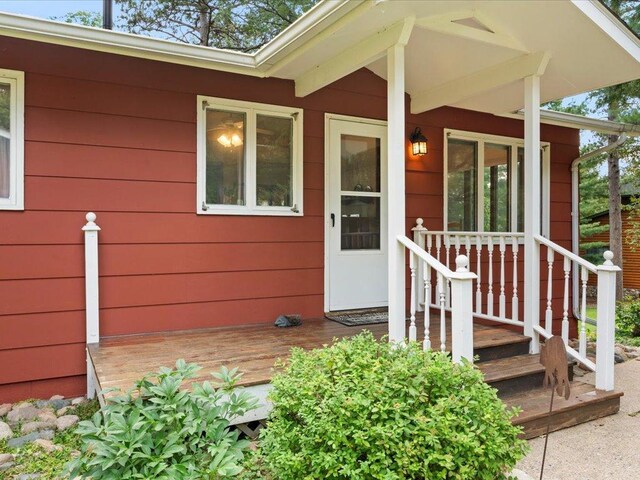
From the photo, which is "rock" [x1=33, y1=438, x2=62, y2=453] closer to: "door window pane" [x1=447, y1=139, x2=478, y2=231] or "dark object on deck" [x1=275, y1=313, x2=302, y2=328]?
"dark object on deck" [x1=275, y1=313, x2=302, y2=328]

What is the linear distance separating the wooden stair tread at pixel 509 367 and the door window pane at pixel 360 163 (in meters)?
2.06

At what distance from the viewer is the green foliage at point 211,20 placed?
26.3ft

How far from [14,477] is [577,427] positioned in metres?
3.29

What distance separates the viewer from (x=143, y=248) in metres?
3.64

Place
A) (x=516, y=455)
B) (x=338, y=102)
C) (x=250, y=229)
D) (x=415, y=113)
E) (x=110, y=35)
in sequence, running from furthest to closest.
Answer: (x=415, y=113) → (x=338, y=102) → (x=250, y=229) → (x=110, y=35) → (x=516, y=455)

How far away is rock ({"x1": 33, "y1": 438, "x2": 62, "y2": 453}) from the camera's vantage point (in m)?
2.57

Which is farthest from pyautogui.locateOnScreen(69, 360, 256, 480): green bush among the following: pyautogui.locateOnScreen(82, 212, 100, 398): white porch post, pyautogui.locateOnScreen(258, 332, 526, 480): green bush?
pyautogui.locateOnScreen(82, 212, 100, 398): white porch post

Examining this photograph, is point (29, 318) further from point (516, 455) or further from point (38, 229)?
point (516, 455)

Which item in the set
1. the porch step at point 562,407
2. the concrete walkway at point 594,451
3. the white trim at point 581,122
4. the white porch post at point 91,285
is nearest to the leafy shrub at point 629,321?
→ the white trim at point 581,122

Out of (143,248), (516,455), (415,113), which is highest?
(415,113)

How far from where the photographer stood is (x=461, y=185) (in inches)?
203

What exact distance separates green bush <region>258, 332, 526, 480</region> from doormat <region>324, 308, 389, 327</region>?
6.87 ft

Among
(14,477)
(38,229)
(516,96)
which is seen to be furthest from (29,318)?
(516,96)

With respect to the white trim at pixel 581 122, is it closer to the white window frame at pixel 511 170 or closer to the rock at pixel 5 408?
the white window frame at pixel 511 170
